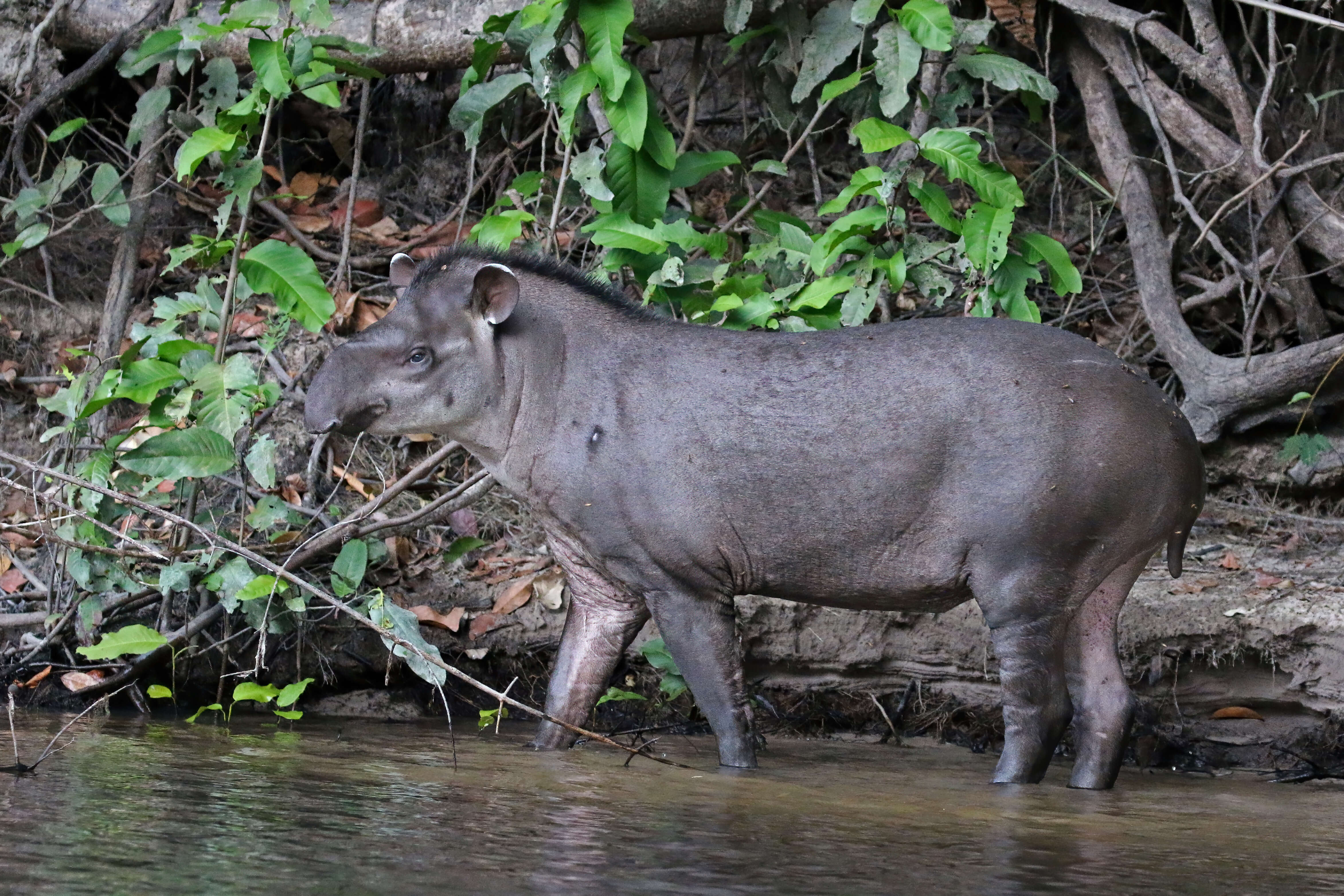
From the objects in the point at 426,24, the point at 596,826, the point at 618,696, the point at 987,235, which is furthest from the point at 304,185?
the point at 596,826

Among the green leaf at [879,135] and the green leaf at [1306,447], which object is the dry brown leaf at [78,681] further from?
the green leaf at [1306,447]

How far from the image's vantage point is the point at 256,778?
4.60 m

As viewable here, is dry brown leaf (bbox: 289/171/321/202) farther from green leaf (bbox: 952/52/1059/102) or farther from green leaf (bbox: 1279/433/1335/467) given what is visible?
green leaf (bbox: 1279/433/1335/467)

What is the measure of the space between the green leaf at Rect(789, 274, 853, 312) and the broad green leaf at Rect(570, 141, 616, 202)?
98cm

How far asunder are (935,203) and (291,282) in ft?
9.41

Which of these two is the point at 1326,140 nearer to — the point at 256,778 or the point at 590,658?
the point at 590,658

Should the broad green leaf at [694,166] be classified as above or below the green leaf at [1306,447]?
above

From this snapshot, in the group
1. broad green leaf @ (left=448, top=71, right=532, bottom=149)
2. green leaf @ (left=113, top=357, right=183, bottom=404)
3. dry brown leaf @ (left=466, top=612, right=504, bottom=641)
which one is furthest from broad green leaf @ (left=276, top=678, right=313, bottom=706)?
broad green leaf @ (left=448, top=71, right=532, bottom=149)

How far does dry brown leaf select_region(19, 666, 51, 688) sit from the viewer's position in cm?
667

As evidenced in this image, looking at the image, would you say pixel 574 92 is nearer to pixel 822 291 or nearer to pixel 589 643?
pixel 822 291

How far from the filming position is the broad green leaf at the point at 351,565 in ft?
21.4

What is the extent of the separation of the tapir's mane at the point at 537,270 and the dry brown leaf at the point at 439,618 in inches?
66.3

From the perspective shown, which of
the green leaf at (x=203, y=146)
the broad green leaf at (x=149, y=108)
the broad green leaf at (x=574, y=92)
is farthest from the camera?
the broad green leaf at (x=149, y=108)

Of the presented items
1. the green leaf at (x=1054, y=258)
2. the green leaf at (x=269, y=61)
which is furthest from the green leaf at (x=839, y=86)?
the green leaf at (x=269, y=61)
